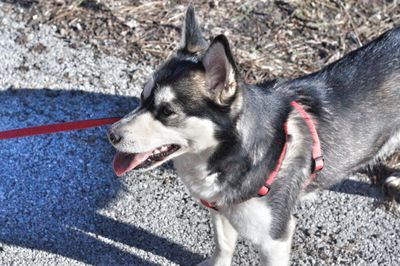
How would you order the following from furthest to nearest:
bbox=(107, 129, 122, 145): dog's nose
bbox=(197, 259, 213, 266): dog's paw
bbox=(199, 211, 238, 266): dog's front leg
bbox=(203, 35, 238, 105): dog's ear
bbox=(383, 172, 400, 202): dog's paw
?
1. bbox=(383, 172, 400, 202): dog's paw
2. bbox=(197, 259, 213, 266): dog's paw
3. bbox=(199, 211, 238, 266): dog's front leg
4. bbox=(107, 129, 122, 145): dog's nose
5. bbox=(203, 35, 238, 105): dog's ear

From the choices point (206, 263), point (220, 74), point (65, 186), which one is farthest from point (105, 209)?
point (220, 74)

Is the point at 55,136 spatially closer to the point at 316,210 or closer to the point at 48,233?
the point at 48,233

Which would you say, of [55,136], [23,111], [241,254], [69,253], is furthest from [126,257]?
[23,111]

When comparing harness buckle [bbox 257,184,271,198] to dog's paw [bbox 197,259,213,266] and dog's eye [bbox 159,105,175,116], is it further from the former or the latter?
dog's paw [bbox 197,259,213,266]

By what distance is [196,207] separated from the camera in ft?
16.8

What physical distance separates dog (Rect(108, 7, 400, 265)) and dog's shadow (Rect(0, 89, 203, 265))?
2.60 ft

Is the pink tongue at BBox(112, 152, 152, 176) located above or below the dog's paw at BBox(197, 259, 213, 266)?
above

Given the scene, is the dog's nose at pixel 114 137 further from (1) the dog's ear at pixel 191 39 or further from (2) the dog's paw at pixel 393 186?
(2) the dog's paw at pixel 393 186

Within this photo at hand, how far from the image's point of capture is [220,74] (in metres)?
3.57

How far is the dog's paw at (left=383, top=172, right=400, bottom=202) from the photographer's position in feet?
17.0

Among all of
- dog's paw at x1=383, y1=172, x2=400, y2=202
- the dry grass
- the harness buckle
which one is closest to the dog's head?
the harness buckle

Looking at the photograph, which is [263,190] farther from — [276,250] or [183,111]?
[183,111]

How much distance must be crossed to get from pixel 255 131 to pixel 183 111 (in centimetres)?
44

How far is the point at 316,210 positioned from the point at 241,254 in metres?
0.74
